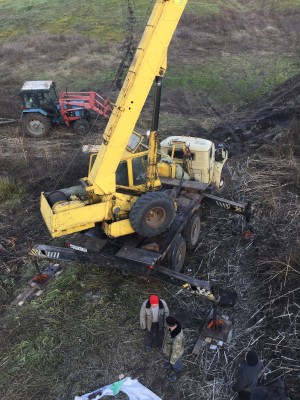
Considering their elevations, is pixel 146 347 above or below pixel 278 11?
below

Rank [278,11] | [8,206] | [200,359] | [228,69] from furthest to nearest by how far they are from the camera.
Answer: [278,11]
[228,69]
[8,206]
[200,359]

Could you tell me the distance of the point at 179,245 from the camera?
9344 millimetres

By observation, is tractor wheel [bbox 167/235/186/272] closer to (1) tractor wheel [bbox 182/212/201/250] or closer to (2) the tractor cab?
(1) tractor wheel [bbox 182/212/201/250]

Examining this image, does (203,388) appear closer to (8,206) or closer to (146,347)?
(146,347)

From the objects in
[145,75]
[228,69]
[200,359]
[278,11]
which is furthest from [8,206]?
[278,11]

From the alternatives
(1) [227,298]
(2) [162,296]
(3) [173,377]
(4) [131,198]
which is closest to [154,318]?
(3) [173,377]

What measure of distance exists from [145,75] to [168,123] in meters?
10.7

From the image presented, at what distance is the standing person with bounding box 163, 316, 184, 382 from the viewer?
270 inches

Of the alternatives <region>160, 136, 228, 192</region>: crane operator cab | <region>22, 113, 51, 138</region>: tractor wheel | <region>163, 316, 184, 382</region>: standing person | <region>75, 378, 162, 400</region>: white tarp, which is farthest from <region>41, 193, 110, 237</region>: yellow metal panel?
<region>22, 113, 51, 138</region>: tractor wheel

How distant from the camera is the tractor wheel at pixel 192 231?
394 inches

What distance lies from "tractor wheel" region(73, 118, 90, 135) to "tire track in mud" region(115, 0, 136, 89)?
584 cm

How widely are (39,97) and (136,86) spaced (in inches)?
425

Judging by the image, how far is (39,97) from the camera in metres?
17.4

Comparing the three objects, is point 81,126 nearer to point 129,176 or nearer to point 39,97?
point 39,97
